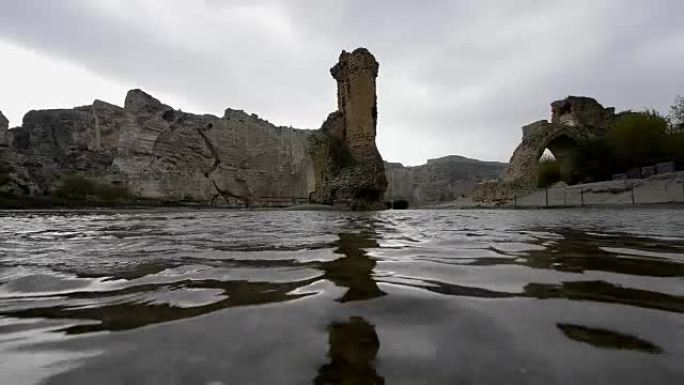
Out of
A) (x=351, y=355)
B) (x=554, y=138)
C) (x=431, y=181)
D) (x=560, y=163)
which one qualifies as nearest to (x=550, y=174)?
(x=560, y=163)

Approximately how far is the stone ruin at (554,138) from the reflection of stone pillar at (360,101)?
34.4 ft

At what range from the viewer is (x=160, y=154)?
138 ft

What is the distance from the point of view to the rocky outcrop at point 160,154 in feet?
130

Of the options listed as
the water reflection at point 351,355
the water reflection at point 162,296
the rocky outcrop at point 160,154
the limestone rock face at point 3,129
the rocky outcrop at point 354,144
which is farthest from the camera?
the rocky outcrop at point 160,154

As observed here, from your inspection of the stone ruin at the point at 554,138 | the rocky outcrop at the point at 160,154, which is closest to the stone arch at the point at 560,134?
the stone ruin at the point at 554,138

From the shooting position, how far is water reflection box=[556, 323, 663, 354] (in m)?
0.71

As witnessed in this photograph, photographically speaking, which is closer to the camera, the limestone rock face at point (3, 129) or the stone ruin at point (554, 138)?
the stone ruin at point (554, 138)

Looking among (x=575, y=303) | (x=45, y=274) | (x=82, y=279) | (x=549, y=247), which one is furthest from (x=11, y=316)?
(x=549, y=247)

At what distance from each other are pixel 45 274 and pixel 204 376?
1.60 m

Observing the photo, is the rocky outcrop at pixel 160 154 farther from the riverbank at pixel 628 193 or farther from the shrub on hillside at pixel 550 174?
the riverbank at pixel 628 193

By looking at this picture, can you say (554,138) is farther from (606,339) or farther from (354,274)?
(606,339)

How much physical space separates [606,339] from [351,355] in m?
0.53

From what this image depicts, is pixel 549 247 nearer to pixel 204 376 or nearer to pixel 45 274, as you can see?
pixel 204 376

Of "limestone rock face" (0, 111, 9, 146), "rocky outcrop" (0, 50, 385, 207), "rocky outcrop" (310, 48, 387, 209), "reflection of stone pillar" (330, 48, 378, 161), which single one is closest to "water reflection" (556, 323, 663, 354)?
"rocky outcrop" (310, 48, 387, 209)
